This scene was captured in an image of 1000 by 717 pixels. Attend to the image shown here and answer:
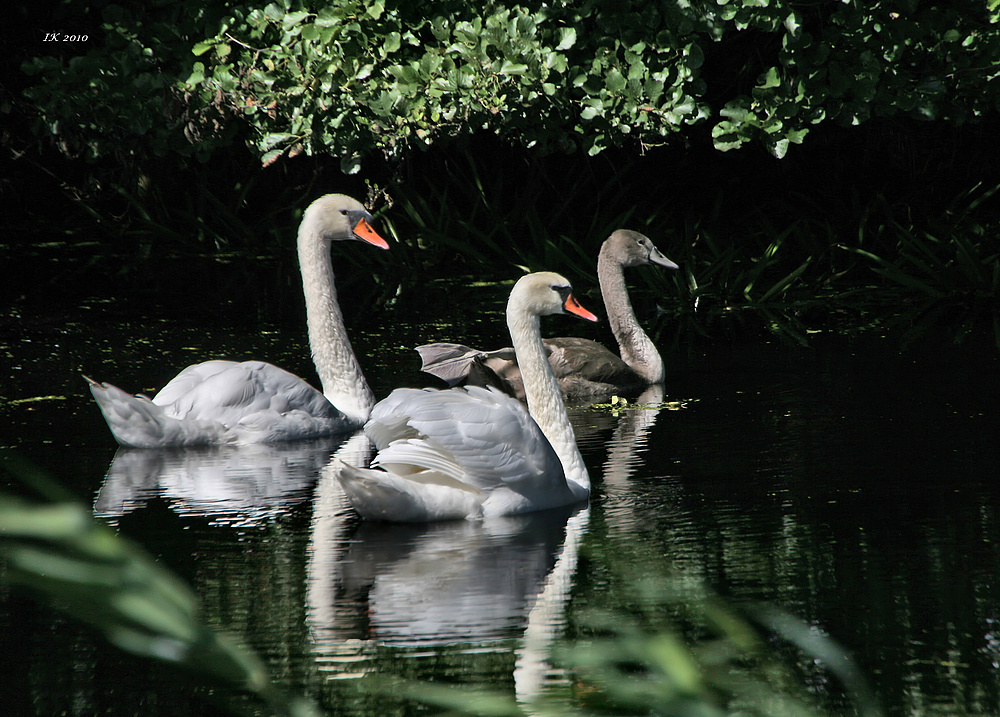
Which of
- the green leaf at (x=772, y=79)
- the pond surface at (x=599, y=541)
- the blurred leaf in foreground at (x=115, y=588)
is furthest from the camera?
the green leaf at (x=772, y=79)

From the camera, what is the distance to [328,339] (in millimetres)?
7113

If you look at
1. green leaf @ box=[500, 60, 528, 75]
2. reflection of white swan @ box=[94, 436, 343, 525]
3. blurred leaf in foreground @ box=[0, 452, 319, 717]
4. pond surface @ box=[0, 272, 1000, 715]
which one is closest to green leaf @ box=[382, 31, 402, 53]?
green leaf @ box=[500, 60, 528, 75]

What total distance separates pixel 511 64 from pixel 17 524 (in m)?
10.1

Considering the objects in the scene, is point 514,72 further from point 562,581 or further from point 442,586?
point 442,586

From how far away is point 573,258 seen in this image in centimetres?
1212

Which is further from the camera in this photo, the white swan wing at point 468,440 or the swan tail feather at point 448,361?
the swan tail feather at point 448,361

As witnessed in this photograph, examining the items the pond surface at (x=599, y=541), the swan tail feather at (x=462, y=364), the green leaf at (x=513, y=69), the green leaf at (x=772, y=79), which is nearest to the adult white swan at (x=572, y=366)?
the swan tail feather at (x=462, y=364)

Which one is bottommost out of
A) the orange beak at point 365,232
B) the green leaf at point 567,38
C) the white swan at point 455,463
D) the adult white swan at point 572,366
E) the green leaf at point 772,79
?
the white swan at point 455,463

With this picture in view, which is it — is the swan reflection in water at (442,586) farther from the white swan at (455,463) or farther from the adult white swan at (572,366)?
the adult white swan at (572,366)

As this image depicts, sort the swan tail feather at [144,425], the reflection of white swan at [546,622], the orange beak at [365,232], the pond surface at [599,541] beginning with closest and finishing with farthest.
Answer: the reflection of white swan at [546,622] → the pond surface at [599,541] → the swan tail feather at [144,425] → the orange beak at [365,232]

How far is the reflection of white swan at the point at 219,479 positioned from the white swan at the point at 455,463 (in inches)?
22.9

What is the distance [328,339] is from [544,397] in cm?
217

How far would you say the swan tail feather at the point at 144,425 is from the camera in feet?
19.3

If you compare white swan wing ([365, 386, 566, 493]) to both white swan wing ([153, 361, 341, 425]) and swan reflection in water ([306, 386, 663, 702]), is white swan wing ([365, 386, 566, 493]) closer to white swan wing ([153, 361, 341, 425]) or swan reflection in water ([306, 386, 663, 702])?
swan reflection in water ([306, 386, 663, 702])
